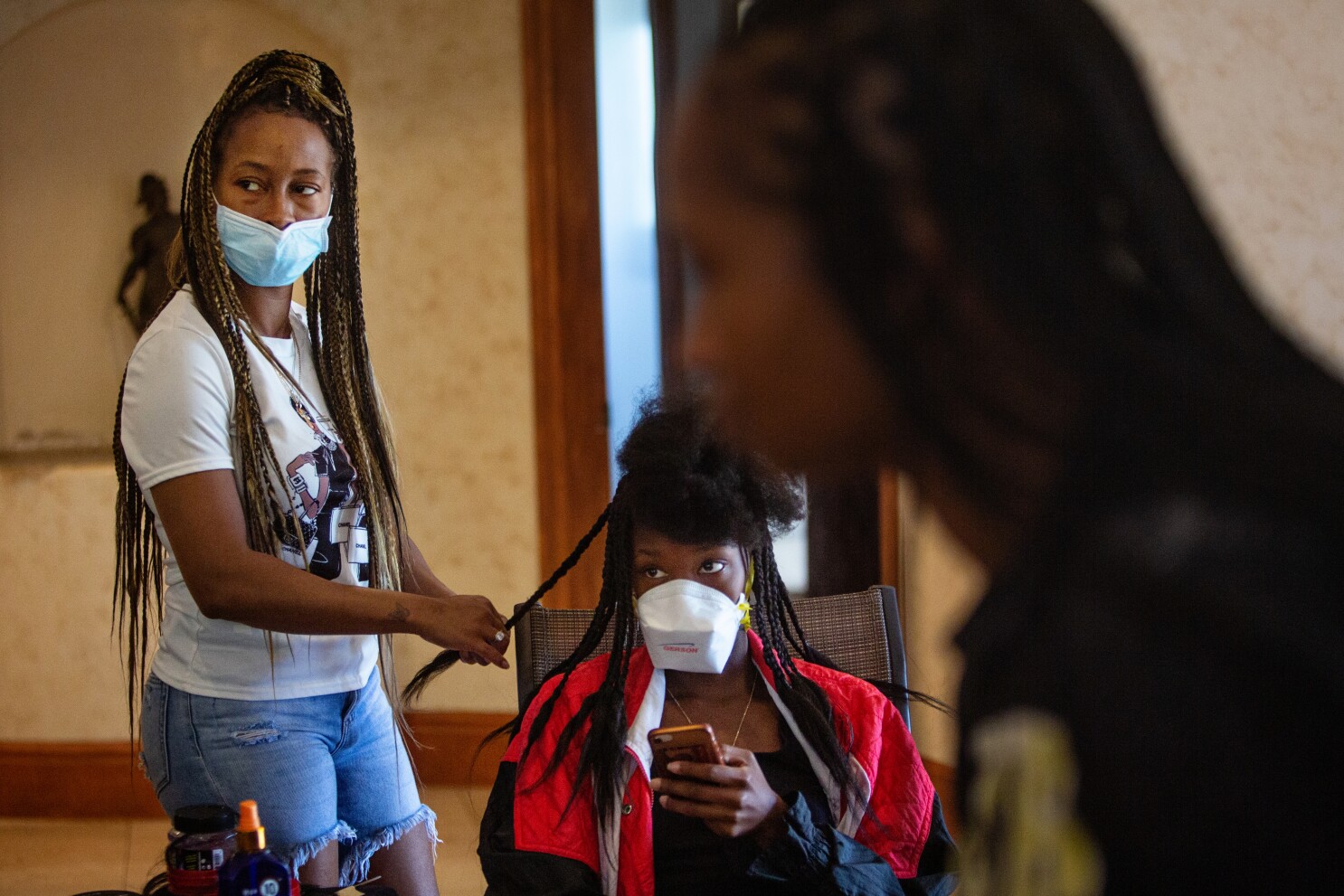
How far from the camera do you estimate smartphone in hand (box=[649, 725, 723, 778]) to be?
149 cm

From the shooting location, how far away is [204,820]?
1310 millimetres

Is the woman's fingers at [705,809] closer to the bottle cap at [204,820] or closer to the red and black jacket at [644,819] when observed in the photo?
the red and black jacket at [644,819]

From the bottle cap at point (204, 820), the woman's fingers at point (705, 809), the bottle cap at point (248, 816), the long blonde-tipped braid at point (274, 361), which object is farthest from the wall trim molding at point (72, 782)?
the bottle cap at point (248, 816)

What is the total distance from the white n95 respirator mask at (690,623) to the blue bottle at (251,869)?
0.60 meters

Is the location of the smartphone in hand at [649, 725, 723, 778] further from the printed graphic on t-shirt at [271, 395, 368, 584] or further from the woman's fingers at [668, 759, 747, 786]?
the printed graphic on t-shirt at [271, 395, 368, 584]

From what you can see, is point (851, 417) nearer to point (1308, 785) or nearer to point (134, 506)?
point (1308, 785)

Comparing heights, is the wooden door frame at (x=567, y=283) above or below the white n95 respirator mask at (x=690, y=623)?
above

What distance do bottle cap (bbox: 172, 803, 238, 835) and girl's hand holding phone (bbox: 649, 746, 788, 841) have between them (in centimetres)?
50

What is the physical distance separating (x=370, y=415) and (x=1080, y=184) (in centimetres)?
135

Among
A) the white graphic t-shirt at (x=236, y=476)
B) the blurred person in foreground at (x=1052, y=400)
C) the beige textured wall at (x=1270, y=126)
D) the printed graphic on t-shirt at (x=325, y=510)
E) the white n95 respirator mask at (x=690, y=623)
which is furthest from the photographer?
the beige textured wall at (x=1270, y=126)

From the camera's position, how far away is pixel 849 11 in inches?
21.3

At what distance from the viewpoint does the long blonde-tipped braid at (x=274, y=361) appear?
1518mm

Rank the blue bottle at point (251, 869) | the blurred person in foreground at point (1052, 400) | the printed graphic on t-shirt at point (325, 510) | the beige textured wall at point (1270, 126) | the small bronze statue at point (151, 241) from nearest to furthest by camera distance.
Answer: the blurred person in foreground at point (1052, 400)
the blue bottle at point (251, 869)
the printed graphic on t-shirt at point (325, 510)
the beige textured wall at point (1270, 126)
the small bronze statue at point (151, 241)

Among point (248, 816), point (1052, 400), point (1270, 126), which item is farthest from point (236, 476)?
point (1270, 126)
